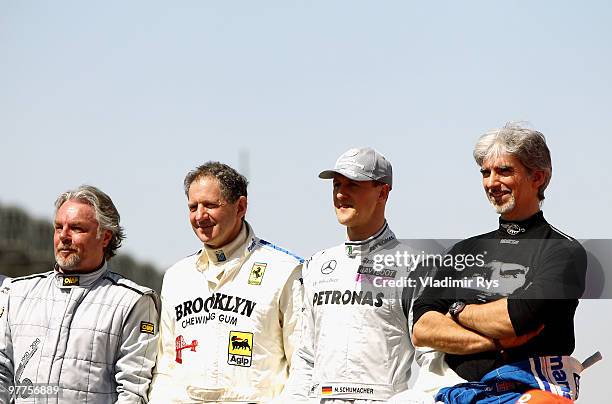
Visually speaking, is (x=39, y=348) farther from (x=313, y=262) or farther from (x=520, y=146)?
(x=520, y=146)

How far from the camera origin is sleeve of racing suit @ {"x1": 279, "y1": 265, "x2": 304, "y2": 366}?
5.34 meters

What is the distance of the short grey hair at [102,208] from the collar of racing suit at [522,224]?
8.30 ft

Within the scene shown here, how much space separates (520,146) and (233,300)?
1970mm

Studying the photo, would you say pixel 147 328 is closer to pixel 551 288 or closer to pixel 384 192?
pixel 384 192

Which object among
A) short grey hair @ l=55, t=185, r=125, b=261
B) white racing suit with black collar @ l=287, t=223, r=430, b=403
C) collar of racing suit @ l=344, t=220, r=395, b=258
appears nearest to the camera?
white racing suit with black collar @ l=287, t=223, r=430, b=403

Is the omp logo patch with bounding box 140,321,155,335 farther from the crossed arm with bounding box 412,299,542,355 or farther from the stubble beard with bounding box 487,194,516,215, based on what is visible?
the stubble beard with bounding box 487,194,516,215

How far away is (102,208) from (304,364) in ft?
5.49

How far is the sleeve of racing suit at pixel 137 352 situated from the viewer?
5.41m

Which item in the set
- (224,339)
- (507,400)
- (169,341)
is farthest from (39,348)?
(507,400)

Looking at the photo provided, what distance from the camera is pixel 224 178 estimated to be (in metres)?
5.56

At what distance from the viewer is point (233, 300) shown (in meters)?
5.41

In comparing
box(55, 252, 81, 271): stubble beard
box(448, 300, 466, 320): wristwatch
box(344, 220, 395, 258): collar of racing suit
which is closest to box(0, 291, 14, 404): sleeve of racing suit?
box(55, 252, 81, 271): stubble beard
